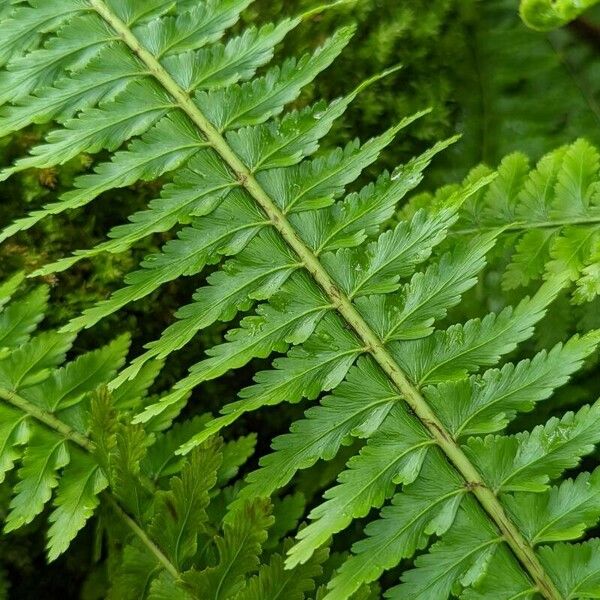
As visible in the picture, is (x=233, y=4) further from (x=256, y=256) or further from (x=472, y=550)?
(x=472, y=550)

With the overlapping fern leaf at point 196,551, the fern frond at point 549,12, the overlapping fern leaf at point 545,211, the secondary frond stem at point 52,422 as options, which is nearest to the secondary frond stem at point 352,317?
the overlapping fern leaf at point 196,551

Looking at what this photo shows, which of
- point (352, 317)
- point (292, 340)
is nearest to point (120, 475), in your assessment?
point (292, 340)

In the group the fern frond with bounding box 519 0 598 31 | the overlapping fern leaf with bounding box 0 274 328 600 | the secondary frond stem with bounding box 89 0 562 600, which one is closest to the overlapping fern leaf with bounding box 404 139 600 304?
the fern frond with bounding box 519 0 598 31

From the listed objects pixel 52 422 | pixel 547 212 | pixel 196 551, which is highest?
pixel 52 422

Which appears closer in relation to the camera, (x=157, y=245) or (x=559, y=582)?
(x=559, y=582)

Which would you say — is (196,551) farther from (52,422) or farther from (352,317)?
(352,317)

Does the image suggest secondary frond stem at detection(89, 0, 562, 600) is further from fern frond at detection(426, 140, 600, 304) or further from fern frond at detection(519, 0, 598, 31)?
fern frond at detection(519, 0, 598, 31)

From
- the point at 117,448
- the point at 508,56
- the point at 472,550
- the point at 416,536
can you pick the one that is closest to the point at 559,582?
the point at 472,550
